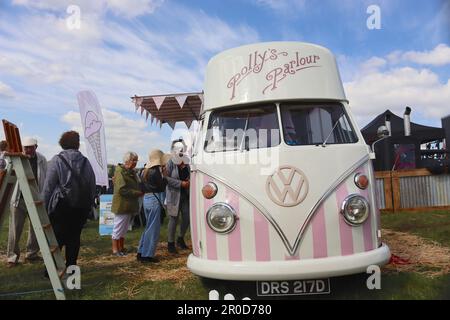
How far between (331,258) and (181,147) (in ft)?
10.3

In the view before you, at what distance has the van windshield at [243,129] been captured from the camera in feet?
13.1

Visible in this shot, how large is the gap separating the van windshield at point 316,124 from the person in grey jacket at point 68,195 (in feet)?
7.85

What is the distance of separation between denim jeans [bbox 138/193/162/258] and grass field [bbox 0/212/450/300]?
232 millimetres

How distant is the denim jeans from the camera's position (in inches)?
224

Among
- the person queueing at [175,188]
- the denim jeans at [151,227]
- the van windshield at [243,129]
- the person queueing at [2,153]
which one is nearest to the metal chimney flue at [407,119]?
the person queueing at [175,188]

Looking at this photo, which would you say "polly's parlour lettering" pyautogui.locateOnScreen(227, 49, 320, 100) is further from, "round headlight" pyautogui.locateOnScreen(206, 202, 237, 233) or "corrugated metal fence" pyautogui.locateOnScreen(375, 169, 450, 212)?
"corrugated metal fence" pyautogui.locateOnScreen(375, 169, 450, 212)

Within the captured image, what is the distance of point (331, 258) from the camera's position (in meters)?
3.40

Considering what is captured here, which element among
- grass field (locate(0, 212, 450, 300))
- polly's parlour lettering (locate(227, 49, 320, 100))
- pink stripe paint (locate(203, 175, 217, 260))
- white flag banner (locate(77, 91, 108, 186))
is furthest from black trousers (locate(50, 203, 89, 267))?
white flag banner (locate(77, 91, 108, 186))

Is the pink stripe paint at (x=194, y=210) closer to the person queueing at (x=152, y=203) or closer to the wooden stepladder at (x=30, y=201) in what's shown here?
the wooden stepladder at (x=30, y=201)

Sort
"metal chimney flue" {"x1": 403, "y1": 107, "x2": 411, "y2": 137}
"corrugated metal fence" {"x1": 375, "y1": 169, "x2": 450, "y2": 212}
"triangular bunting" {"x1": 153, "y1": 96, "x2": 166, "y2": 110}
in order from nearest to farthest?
1. "triangular bunting" {"x1": 153, "y1": 96, "x2": 166, "y2": 110}
2. "corrugated metal fence" {"x1": 375, "y1": 169, "x2": 450, "y2": 212}
3. "metal chimney flue" {"x1": 403, "y1": 107, "x2": 411, "y2": 137}

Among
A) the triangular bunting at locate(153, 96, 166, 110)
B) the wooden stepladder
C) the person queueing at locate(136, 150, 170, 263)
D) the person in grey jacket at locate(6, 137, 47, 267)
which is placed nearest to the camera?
the wooden stepladder

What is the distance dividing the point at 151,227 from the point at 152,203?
342mm
